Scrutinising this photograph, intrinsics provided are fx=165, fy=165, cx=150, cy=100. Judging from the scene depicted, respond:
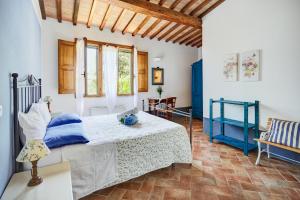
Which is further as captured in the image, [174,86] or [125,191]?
[174,86]

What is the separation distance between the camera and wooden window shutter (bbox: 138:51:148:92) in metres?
5.65

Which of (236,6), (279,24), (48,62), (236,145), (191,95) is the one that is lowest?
(236,145)

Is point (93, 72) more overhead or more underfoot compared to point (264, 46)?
more underfoot

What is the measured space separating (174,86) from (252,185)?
466 cm

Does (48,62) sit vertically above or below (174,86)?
above

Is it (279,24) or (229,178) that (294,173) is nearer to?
(229,178)

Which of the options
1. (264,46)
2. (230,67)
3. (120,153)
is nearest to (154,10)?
(230,67)

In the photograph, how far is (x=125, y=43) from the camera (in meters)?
5.29

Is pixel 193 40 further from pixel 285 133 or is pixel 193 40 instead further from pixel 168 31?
pixel 285 133

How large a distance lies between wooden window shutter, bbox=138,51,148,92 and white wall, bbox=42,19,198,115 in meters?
0.20

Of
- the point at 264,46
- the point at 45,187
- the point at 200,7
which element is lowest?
the point at 45,187

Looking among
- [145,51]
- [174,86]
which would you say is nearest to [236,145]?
[174,86]

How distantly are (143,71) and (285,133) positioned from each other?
4240 millimetres

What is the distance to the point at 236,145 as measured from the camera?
10.7 feet
